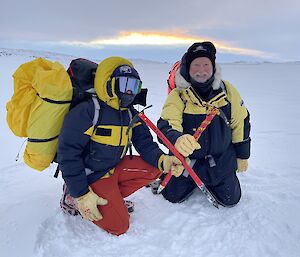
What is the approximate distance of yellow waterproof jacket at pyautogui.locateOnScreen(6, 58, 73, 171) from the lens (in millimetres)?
2615

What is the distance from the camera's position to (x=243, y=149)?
3488 millimetres

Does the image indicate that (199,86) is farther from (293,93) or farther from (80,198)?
(293,93)

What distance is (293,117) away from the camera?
7.29 metres

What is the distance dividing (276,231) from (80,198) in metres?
1.71

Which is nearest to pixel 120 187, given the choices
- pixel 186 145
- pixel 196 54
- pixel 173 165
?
pixel 173 165

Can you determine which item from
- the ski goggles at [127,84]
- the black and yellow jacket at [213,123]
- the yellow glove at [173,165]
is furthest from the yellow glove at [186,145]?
the ski goggles at [127,84]

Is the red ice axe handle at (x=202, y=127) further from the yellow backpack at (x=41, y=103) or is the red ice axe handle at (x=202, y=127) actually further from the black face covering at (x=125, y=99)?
the yellow backpack at (x=41, y=103)

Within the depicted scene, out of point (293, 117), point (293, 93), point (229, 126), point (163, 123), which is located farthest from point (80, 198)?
point (293, 93)

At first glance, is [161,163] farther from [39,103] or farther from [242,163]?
[39,103]

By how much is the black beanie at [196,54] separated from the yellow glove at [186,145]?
0.74 meters

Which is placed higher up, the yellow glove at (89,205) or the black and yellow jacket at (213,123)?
the black and yellow jacket at (213,123)

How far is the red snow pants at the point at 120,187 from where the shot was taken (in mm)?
2885

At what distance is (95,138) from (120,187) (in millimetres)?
657

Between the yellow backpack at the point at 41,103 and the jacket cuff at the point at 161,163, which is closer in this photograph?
the yellow backpack at the point at 41,103
